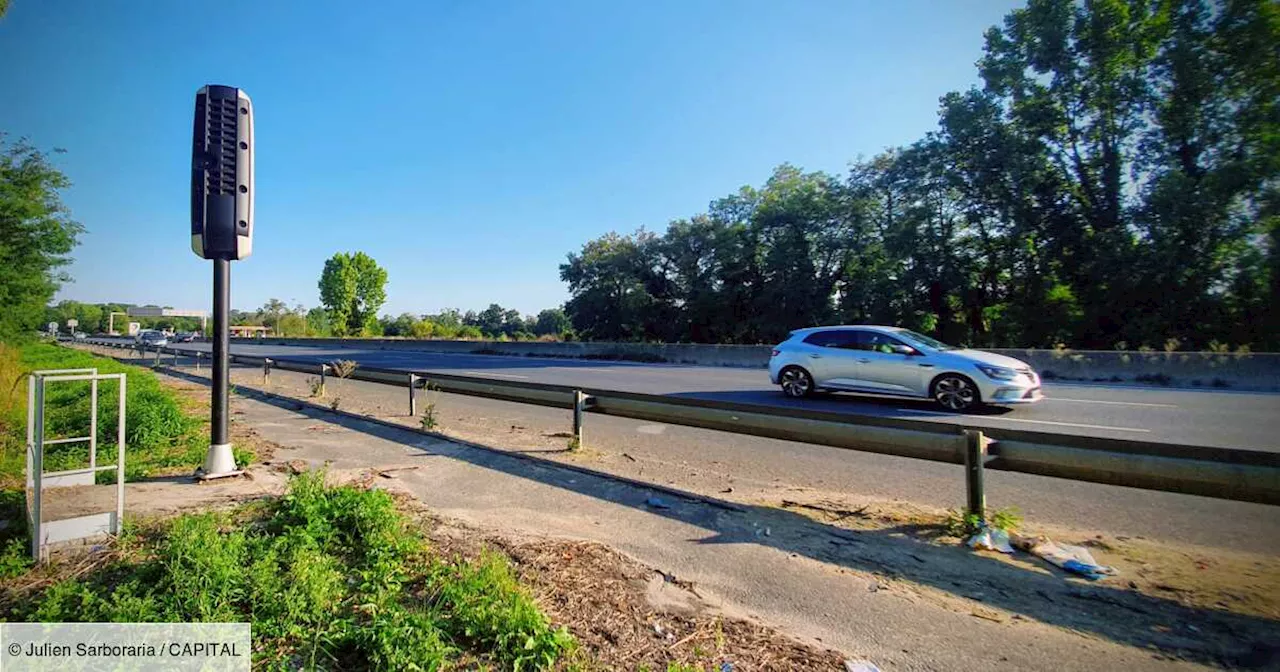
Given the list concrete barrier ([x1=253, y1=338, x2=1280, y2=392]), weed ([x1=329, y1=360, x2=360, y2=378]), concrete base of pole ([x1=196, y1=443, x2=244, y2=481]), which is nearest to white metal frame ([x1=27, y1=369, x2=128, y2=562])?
concrete base of pole ([x1=196, y1=443, x2=244, y2=481])

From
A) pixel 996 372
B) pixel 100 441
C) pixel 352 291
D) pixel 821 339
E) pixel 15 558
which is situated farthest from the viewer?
pixel 352 291

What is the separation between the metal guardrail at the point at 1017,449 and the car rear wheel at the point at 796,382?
620cm

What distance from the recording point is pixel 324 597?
2.73 meters

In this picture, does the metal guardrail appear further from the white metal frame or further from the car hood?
the car hood

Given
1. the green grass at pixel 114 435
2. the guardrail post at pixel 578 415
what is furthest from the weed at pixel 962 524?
the green grass at pixel 114 435

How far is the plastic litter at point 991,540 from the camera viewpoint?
12.4ft

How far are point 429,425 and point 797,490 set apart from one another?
530 centimetres

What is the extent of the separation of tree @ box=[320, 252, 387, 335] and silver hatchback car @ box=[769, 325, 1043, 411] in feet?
247

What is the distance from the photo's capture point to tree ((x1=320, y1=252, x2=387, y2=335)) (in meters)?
73.6

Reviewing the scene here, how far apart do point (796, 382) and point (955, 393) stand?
121 inches

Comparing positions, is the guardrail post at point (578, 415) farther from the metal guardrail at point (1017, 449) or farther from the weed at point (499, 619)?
the weed at point (499, 619)

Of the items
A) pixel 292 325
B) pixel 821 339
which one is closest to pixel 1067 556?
pixel 821 339

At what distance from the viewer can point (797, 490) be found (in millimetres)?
5391

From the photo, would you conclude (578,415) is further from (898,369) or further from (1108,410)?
(1108,410)
